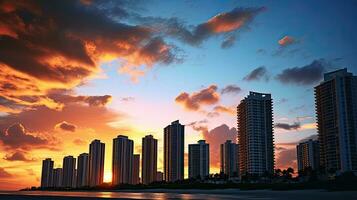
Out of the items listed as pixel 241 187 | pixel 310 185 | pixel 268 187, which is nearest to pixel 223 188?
pixel 241 187

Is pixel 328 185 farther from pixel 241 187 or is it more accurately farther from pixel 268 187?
pixel 241 187

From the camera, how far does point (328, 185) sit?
481 ft

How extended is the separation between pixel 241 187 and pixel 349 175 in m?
51.3

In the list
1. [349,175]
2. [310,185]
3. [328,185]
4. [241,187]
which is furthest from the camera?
[241,187]

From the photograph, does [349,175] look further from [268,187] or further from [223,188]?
[223,188]

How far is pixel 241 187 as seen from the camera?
191250 mm

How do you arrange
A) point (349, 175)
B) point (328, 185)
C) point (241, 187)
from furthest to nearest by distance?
point (241, 187), point (349, 175), point (328, 185)

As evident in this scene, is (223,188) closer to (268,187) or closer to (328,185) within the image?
(268,187)

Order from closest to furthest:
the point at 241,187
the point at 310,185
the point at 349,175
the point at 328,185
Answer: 1. the point at 328,185
2. the point at 310,185
3. the point at 349,175
4. the point at 241,187

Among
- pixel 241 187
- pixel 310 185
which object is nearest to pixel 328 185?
pixel 310 185

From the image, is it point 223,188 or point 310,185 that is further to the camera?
point 223,188

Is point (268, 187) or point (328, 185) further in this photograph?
point (268, 187)

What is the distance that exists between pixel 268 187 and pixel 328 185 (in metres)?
36.7

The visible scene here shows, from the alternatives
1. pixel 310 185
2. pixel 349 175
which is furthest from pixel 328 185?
pixel 349 175
